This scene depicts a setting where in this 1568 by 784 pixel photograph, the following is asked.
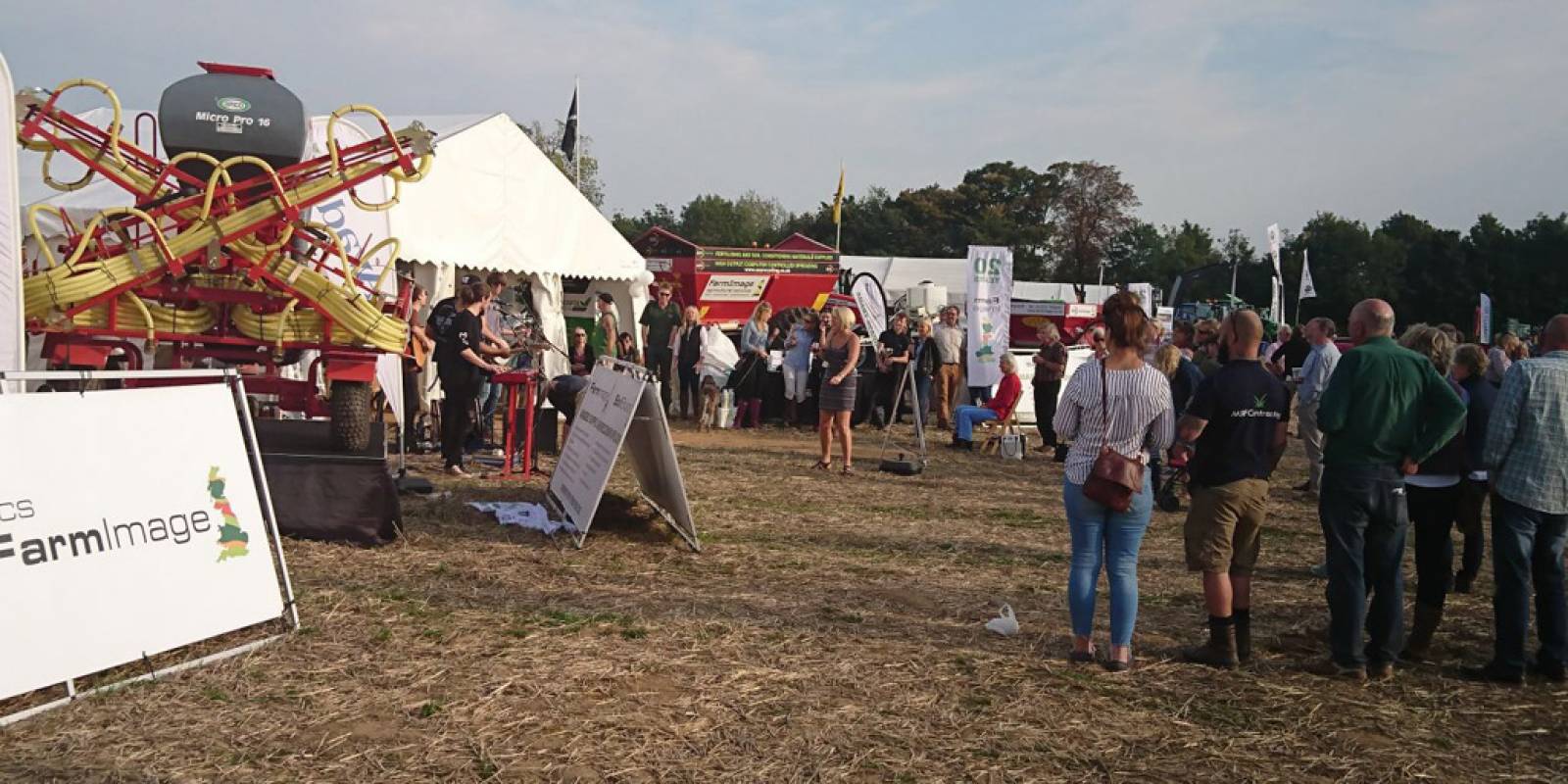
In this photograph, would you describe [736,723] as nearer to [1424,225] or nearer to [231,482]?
[231,482]

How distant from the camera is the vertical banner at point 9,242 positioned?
197 inches

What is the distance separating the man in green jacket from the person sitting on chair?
9.38 meters

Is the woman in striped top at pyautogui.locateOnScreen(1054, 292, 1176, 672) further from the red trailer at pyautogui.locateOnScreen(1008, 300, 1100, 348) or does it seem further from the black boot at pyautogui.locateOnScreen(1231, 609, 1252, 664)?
the red trailer at pyautogui.locateOnScreen(1008, 300, 1100, 348)

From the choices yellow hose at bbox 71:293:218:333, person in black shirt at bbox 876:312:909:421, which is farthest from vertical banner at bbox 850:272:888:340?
yellow hose at bbox 71:293:218:333

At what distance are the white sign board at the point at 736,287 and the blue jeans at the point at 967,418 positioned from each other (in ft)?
48.1

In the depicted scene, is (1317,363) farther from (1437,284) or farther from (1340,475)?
(1437,284)

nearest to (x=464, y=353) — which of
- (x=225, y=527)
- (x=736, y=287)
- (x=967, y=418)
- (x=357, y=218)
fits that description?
(x=357, y=218)

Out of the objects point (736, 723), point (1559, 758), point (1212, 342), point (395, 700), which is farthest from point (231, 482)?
point (1212, 342)

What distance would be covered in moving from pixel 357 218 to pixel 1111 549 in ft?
24.1

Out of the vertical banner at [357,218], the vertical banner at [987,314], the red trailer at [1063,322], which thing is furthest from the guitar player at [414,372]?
the red trailer at [1063,322]

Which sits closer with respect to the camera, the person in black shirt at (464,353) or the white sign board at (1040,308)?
the person in black shirt at (464,353)

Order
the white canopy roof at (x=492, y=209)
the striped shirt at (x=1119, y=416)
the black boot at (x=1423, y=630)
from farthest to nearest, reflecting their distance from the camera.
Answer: the white canopy roof at (x=492, y=209) → the black boot at (x=1423, y=630) → the striped shirt at (x=1119, y=416)

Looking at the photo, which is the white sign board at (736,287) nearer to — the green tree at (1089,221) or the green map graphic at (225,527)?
the green map graphic at (225,527)

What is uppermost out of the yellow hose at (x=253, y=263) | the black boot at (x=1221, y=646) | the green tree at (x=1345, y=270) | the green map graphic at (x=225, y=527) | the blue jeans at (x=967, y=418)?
the green tree at (x=1345, y=270)
